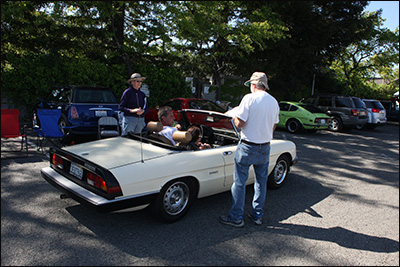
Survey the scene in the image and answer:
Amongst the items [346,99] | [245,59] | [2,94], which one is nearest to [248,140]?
[2,94]

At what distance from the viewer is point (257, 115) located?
11.1ft

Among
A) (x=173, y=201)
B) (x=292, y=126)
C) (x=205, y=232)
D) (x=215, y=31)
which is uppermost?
(x=215, y=31)

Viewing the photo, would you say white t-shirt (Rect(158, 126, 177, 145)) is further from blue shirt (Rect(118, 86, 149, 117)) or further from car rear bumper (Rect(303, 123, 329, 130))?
car rear bumper (Rect(303, 123, 329, 130))

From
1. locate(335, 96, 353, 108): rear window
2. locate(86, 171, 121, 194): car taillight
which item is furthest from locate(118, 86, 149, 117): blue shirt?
locate(335, 96, 353, 108): rear window

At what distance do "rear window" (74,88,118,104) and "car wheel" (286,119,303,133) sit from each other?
7.85 m

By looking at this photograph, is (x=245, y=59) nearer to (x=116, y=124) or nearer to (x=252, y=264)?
(x=116, y=124)

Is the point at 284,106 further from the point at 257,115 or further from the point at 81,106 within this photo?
the point at 257,115

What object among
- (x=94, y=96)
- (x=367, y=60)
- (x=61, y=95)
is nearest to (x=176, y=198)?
(x=94, y=96)

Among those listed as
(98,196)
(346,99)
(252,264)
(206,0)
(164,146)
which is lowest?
(252,264)

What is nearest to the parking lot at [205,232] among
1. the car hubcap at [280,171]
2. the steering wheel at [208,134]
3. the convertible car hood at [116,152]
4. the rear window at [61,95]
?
the car hubcap at [280,171]

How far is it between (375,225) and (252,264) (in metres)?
2.00

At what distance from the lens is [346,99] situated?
14438 millimetres

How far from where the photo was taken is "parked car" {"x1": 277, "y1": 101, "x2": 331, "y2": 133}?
487 inches

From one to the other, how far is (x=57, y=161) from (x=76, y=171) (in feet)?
1.74
